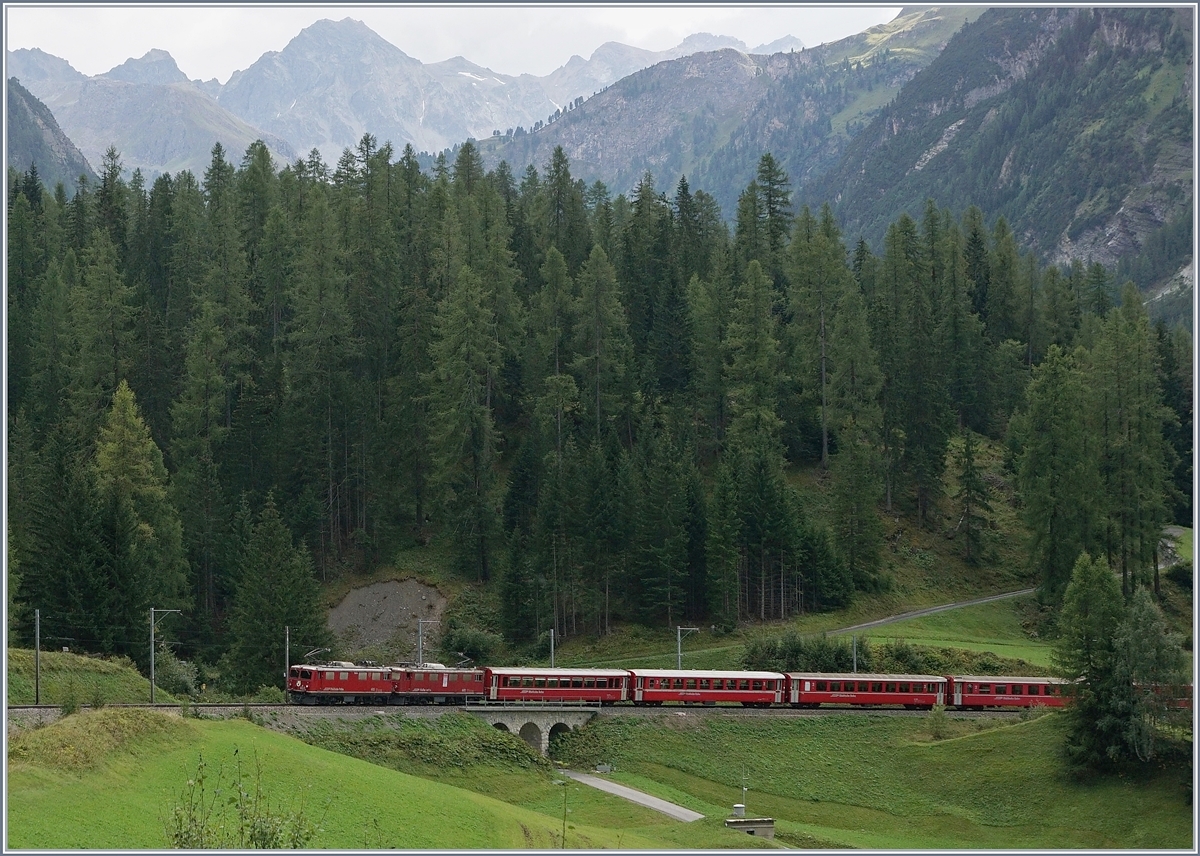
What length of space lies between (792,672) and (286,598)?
29369 mm

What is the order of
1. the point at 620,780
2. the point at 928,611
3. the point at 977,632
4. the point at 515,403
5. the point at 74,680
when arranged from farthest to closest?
the point at 515,403, the point at 928,611, the point at 977,632, the point at 74,680, the point at 620,780

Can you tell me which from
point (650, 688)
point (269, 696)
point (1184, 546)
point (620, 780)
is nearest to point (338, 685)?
point (269, 696)

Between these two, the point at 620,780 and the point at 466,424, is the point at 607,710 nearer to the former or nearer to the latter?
the point at 620,780

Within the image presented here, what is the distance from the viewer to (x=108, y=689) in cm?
7194

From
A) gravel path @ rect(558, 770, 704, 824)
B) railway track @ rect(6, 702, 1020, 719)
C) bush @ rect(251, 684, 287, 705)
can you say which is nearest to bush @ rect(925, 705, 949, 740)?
railway track @ rect(6, 702, 1020, 719)

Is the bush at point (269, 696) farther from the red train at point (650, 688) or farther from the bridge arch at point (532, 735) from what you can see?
the bridge arch at point (532, 735)

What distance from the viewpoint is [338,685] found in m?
72.2

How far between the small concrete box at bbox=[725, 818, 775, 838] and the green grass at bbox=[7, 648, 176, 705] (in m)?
28.4

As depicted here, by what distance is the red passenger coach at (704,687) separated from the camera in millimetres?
76938

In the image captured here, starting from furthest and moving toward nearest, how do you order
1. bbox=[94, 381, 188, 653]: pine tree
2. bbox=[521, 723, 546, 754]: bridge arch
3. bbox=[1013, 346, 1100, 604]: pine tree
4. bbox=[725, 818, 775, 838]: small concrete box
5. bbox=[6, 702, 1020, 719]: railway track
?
bbox=[1013, 346, 1100, 604]: pine tree → bbox=[94, 381, 188, 653]: pine tree → bbox=[521, 723, 546, 754]: bridge arch → bbox=[6, 702, 1020, 719]: railway track → bbox=[725, 818, 775, 838]: small concrete box

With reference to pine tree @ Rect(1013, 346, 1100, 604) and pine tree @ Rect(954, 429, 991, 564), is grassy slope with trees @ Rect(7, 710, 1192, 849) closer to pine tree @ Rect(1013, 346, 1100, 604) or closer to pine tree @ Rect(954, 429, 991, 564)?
pine tree @ Rect(1013, 346, 1100, 604)

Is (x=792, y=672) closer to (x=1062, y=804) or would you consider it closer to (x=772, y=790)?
(x=772, y=790)

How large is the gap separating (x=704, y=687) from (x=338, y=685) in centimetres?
1890

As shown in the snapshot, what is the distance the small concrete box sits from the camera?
55625mm
